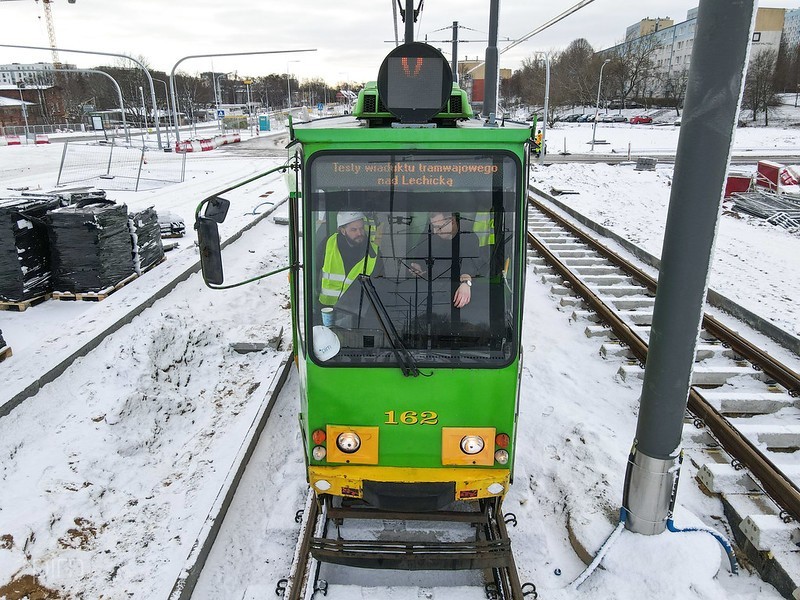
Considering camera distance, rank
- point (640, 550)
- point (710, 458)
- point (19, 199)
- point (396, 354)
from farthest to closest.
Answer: point (19, 199) → point (710, 458) → point (640, 550) → point (396, 354)

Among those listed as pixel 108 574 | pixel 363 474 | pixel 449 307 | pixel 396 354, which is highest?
pixel 449 307

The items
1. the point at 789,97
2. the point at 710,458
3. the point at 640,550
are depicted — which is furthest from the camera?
the point at 789,97

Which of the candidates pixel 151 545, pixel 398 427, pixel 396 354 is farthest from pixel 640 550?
pixel 151 545

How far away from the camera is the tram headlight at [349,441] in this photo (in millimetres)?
4012

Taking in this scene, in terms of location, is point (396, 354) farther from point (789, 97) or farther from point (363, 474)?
point (789, 97)

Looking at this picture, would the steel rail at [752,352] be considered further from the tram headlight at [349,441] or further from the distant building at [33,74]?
the distant building at [33,74]

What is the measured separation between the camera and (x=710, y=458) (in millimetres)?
5535

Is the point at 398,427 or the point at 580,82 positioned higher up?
the point at 580,82

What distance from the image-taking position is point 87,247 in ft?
30.7

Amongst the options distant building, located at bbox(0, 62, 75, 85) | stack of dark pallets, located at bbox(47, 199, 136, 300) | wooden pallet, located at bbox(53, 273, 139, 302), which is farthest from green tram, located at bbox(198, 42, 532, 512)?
distant building, located at bbox(0, 62, 75, 85)

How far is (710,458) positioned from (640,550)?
1.71 meters

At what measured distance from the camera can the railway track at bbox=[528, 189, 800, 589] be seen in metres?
4.63

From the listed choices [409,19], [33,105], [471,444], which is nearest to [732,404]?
[471,444]

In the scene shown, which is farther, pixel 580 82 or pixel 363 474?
pixel 580 82
